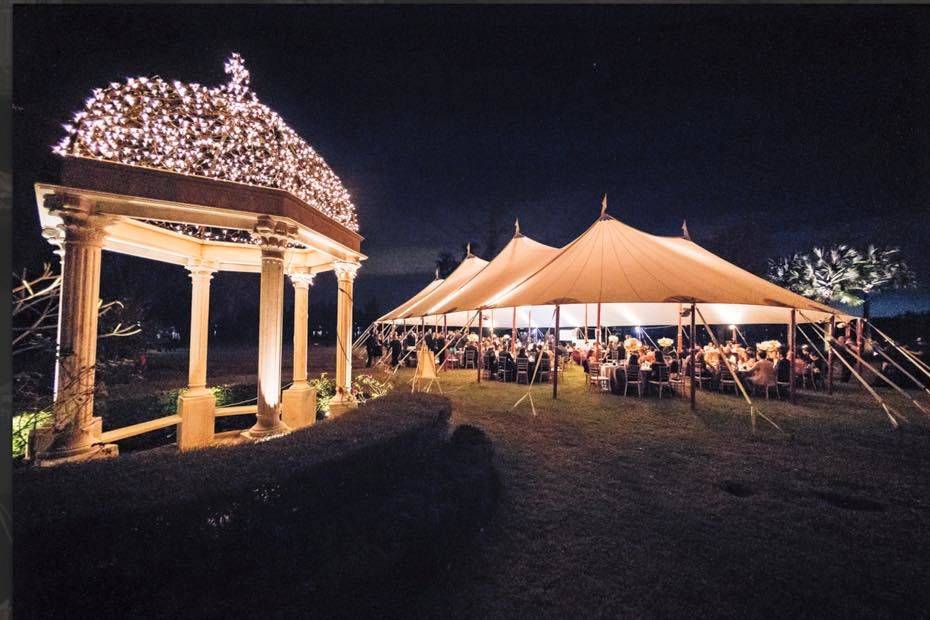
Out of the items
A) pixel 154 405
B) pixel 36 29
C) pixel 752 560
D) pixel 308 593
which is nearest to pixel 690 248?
pixel 752 560

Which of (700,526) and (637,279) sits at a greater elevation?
(637,279)

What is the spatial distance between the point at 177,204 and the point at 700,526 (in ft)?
18.6

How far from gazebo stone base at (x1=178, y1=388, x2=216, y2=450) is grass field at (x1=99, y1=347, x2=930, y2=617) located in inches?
168

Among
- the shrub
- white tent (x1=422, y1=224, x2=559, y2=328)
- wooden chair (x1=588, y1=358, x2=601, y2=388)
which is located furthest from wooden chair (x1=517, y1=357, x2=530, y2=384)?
the shrub

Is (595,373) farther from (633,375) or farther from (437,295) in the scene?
(437,295)

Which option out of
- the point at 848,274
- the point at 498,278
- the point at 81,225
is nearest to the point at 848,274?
the point at 848,274

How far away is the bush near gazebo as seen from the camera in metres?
1.65

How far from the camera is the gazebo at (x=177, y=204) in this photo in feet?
11.2

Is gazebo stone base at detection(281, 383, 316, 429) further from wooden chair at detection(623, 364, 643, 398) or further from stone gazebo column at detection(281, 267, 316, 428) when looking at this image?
wooden chair at detection(623, 364, 643, 398)

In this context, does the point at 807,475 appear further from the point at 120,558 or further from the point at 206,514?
the point at 120,558

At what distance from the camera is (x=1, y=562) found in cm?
196

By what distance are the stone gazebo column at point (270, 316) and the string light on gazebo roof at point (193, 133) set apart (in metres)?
0.57

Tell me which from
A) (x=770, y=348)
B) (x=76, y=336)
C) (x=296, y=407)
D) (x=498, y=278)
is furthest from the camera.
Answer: (x=498, y=278)

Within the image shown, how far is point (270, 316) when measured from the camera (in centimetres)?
426
